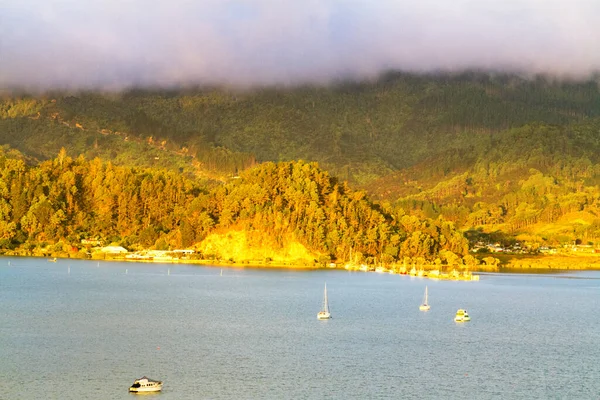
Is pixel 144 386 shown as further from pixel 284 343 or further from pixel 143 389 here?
pixel 284 343

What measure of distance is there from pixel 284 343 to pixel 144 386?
26.2 m

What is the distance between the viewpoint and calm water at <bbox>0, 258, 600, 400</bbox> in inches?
2662

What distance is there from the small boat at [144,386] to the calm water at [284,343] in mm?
788

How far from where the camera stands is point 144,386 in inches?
2478

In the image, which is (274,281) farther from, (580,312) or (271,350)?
(271,350)

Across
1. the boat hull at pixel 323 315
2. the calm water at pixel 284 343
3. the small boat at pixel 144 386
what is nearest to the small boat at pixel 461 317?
the calm water at pixel 284 343

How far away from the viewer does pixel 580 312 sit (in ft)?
433

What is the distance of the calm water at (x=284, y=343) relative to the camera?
67.6m

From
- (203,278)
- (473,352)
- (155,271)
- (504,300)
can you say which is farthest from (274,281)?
(473,352)

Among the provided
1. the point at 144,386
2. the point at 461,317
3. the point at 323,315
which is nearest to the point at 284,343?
the point at 323,315

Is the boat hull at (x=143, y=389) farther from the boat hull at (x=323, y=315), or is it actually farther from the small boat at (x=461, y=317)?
the small boat at (x=461, y=317)

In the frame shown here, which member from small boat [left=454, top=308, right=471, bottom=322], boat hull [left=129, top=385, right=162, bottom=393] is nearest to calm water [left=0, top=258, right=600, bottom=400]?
boat hull [left=129, top=385, right=162, bottom=393]

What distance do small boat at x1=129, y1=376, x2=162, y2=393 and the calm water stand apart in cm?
79

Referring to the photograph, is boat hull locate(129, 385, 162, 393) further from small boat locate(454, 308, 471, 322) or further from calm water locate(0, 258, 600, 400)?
small boat locate(454, 308, 471, 322)
